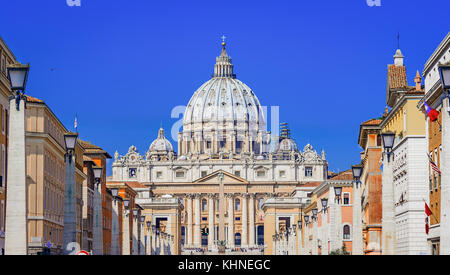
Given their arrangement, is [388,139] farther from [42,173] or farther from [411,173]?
[42,173]

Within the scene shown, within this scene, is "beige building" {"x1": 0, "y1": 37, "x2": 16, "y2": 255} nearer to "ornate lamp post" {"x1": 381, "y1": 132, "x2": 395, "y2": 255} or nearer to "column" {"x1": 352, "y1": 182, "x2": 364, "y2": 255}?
"column" {"x1": 352, "y1": 182, "x2": 364, "y2": 255}

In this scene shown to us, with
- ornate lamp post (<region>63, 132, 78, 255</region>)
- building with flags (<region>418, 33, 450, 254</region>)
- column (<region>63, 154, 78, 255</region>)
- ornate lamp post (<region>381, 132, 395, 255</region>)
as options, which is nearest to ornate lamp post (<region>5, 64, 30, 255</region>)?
ornate lamp post (<region>63, 132, 78, 255</region>)

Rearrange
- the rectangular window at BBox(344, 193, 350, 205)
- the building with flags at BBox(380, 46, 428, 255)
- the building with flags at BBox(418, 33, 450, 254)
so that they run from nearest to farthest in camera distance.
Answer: the building with flags at BBox(418, 33, 450, 254) → the building with flags at BBox(380, 46, 428, 255) → the rectangular window at BBox(344, 193, 350, 205)

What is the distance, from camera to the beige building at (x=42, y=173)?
60.3 m

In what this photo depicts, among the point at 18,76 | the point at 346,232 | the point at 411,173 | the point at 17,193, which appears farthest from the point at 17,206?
the point at 346,232

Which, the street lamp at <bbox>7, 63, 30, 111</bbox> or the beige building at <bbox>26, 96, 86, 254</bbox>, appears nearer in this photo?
the street lamp at <bbox>7, 63, 30, 111</bbox>

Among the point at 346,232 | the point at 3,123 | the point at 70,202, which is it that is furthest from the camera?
the point at 346,232

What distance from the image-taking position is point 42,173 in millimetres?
61156

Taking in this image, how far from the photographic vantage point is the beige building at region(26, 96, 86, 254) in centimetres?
6031

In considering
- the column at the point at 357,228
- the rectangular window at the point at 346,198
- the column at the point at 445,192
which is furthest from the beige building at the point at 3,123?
the rectangular window at the point at 346,198

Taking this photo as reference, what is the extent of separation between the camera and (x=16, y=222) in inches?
936

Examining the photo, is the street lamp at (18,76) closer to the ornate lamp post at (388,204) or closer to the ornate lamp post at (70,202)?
the ornate lamp post at (70,202)
